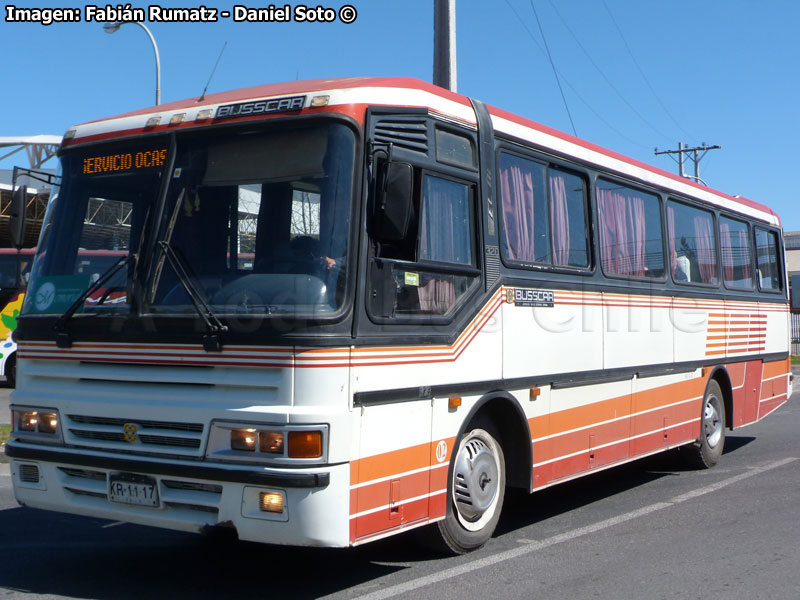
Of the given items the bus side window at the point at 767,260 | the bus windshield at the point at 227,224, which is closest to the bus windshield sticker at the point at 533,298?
the bus windshield at the point at 227,224

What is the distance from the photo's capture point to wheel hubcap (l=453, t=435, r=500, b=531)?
643 centimetres

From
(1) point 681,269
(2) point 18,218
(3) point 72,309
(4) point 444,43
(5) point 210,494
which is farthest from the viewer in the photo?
(4) point 444,43

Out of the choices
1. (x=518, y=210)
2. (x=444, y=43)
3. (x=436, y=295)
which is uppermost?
(x=444, y=43)

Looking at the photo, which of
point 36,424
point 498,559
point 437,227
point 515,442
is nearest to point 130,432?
point 36,424

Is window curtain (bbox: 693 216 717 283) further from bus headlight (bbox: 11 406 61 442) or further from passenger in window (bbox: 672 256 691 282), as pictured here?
bus headlight (bbox: 11 406 61 442)

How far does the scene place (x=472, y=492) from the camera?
256 inches

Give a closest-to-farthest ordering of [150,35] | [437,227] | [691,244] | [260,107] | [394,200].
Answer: [394,200], [260,107], [437,227], [691,244], [150,35]

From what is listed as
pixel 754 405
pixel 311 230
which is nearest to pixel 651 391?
pixel 754 405

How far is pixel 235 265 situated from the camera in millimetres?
5617

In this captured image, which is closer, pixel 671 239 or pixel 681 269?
pixel 671 239

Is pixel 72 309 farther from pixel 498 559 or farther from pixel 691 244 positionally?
pixel 691 244

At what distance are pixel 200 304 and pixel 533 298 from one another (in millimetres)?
2768

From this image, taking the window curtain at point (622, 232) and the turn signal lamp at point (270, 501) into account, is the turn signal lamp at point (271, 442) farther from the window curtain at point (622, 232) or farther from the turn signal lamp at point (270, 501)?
the window curtain at point (622, 232)

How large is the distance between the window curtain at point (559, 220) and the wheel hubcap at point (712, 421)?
12.8 ft
